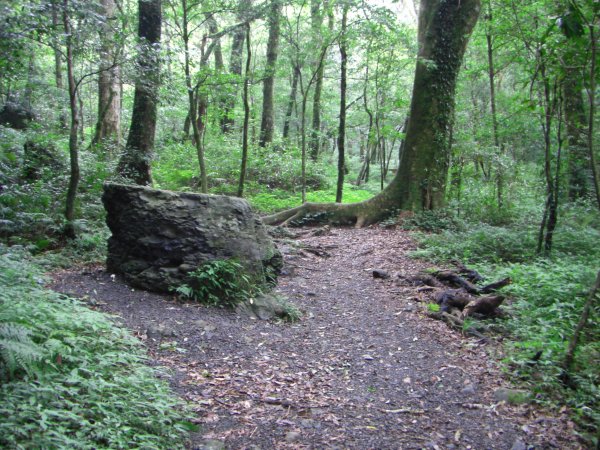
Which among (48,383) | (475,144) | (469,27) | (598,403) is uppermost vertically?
(469,27)

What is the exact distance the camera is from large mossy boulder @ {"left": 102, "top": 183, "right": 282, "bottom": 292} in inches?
233

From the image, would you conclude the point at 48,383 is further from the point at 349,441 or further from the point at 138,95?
the point at 138,95

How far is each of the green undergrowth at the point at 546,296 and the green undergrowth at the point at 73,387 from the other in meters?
3.27

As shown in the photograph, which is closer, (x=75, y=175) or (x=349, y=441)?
(x=349, y=441)

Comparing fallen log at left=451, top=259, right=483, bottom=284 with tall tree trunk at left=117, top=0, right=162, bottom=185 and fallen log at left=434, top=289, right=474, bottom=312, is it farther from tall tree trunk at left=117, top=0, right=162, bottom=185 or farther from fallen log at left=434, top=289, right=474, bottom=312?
tall tree trunk at left=117, top=0, right=162, bottom=185

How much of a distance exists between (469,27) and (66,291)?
11.9 m

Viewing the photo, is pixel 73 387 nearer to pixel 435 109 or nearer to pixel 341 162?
pixel 435 109

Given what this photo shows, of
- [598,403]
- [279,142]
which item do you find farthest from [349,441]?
[279,142]

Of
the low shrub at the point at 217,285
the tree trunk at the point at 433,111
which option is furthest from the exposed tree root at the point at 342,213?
the low shrub at the point at 217,285

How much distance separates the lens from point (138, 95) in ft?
34.0

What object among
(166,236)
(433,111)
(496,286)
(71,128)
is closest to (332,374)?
(166,236)

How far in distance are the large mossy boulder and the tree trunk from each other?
6.72m

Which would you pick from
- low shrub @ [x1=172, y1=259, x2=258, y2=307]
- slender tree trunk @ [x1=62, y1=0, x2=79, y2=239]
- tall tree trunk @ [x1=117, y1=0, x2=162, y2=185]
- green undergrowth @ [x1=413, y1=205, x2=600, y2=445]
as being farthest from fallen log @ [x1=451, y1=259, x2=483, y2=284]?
tall tree trunk @ [x1=117, y1=0, x2=162, y2=185]

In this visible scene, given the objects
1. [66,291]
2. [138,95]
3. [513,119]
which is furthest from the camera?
[513,119]
